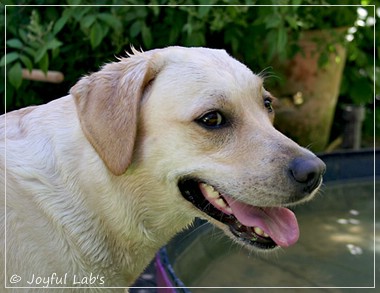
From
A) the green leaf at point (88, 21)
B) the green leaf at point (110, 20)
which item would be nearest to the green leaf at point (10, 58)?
the green leaf at point (88, 21)

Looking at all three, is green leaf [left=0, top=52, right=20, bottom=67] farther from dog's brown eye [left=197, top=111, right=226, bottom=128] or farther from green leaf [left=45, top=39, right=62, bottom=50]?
dog's brown eye [left=197, top=111, right=226, bottom=128]

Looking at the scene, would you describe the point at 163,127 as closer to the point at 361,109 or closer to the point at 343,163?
the point at 343,163

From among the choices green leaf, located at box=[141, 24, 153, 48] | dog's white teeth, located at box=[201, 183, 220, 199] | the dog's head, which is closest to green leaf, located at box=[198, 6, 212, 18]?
green leaf, located at box=[141, 24, 153, 48]

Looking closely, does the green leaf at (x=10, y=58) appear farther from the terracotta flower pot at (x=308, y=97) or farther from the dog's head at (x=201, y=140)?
the terracotta flower pot at (x=308, y=97)

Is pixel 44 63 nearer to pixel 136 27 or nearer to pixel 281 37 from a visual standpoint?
pixel 136 27

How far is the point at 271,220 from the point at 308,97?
3.51 metres

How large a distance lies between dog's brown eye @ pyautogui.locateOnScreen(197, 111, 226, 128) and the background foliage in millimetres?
1753

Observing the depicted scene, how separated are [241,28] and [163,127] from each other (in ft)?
8.98

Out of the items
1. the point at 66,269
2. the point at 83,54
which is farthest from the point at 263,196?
the point at 83,54

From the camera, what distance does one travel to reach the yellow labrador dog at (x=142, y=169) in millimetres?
2395

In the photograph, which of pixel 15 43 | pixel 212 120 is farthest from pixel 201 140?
pixel 15 43

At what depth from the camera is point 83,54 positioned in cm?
488

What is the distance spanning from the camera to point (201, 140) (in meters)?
2.42

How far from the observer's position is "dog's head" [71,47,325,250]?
237 centimetres
